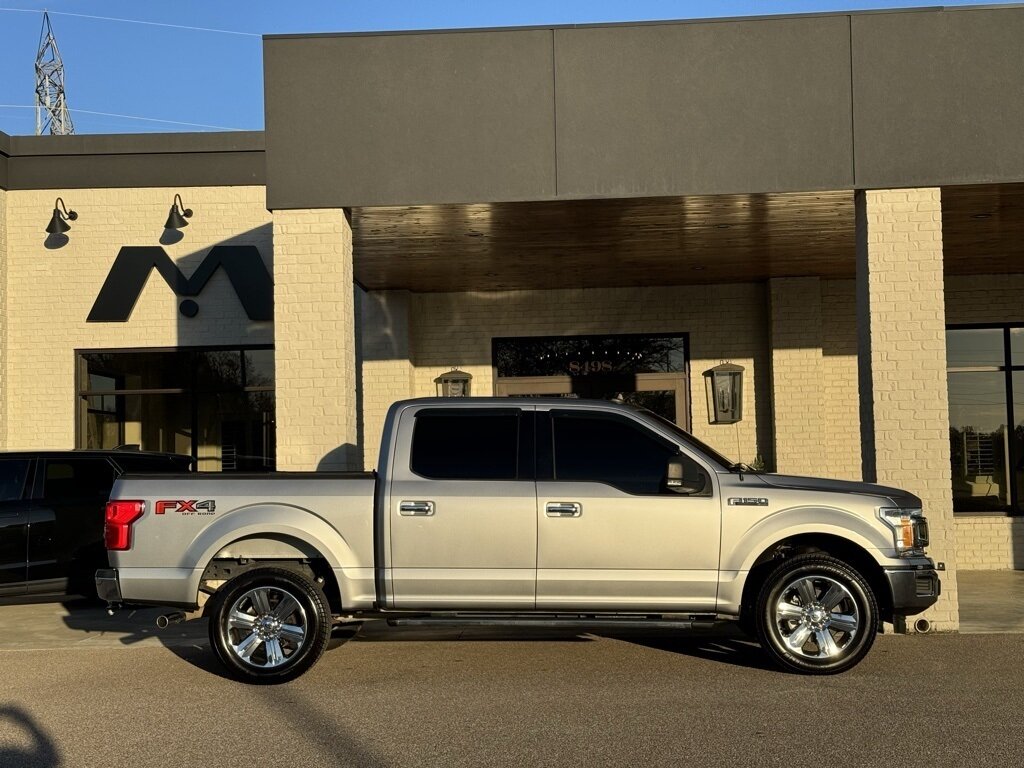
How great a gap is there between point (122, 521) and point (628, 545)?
145 inches

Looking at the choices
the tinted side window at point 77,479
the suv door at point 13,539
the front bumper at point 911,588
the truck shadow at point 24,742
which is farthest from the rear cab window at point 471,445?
the suv door at point 13,539

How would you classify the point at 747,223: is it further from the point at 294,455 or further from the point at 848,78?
the point at 294,455

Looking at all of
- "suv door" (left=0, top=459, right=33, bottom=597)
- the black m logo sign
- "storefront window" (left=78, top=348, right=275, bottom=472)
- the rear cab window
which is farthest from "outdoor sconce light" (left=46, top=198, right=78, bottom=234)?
the rear cab window

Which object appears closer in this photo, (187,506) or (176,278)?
(187,506)

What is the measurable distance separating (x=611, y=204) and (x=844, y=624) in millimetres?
4718

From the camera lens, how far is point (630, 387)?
16.6m

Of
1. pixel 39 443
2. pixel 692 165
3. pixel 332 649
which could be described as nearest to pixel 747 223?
pixel 692 165

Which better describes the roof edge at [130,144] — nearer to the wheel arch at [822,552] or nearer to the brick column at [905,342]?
the brick column at [905,342]

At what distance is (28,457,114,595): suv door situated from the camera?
11.5 m

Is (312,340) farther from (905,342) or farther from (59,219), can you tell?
(59,219)

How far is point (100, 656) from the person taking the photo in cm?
979

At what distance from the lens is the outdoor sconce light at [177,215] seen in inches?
655

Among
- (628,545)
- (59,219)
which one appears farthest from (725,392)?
(59,219)

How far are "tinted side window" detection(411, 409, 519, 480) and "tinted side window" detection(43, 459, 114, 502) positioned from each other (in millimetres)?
4833
